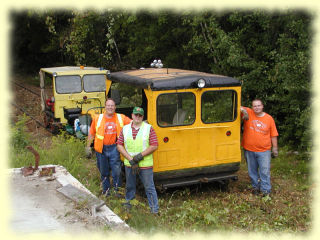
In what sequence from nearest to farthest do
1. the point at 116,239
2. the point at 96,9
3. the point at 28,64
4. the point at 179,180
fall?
the point at 116,239 → the point at 179,180 → the point at 96,9 → the point at 28,64

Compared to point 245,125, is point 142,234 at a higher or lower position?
lower

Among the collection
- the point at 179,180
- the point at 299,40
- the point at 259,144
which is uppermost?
the point at 299,40

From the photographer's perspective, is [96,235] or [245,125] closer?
[96,235]

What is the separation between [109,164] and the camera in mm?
7035

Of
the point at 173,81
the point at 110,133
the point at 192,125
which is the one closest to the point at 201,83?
the point at 173,81

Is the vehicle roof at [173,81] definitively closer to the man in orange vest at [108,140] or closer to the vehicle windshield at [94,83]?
the man in orange vest at [108,140]

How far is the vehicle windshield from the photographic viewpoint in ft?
41.9

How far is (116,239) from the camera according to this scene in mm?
4531

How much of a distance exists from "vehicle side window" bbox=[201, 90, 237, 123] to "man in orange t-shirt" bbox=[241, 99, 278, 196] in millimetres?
246

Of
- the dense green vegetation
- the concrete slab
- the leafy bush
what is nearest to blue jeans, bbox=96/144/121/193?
the concrete slab

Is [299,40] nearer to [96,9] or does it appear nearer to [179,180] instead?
[179,180]

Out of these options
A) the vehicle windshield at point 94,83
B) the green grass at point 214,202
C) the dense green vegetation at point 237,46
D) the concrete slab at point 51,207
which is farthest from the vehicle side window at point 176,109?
the vehicle windshield at point 94,83

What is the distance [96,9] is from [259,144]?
9549mm

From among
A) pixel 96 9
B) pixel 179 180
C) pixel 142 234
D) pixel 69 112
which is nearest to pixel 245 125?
pixel 179 180
